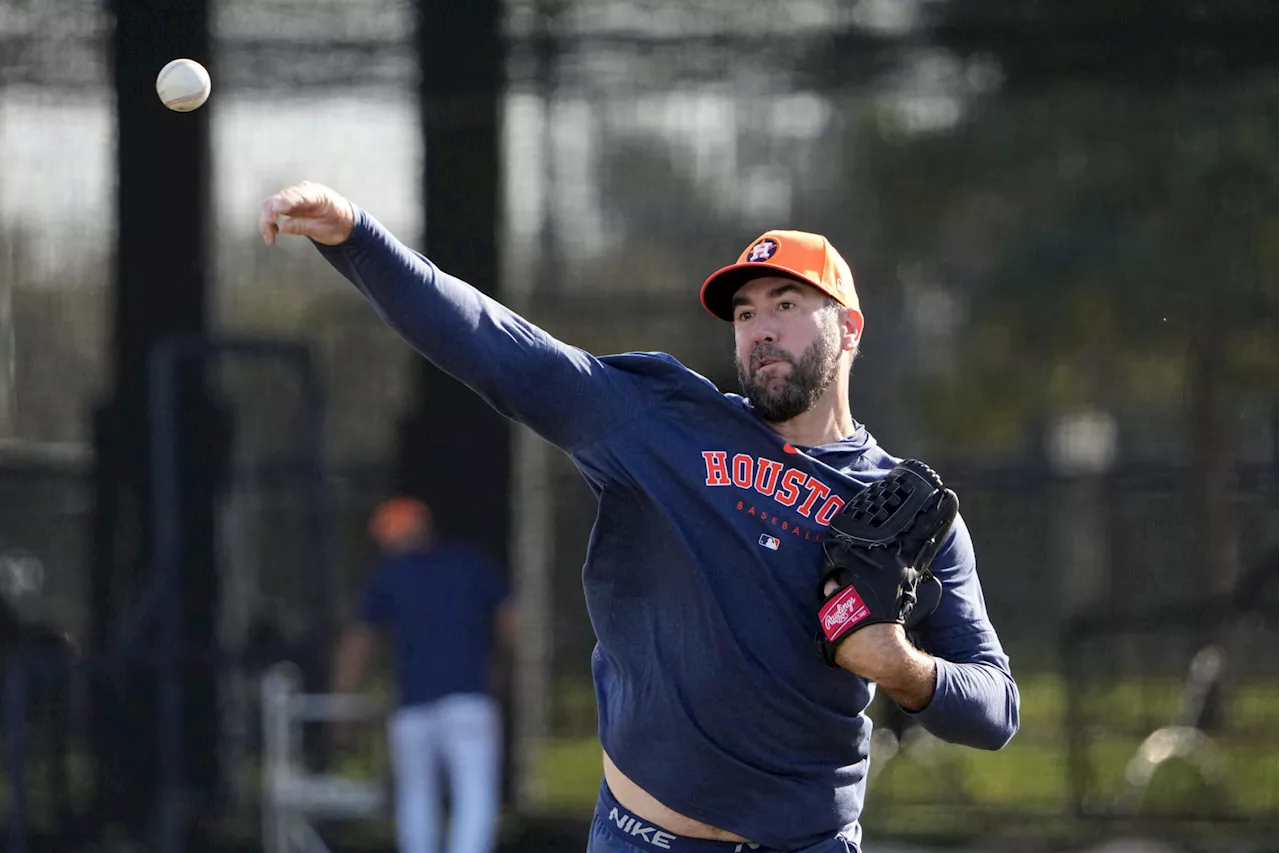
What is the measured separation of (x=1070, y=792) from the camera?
934cm

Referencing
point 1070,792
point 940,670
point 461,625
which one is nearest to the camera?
point 940,670

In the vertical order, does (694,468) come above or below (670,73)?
below

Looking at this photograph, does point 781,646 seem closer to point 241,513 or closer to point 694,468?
point 694,468

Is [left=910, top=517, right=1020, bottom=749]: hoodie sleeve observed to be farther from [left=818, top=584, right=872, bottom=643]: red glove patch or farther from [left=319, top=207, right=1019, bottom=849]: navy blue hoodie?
[left=818, top=584, right=872, bottom=643]: red glove patch

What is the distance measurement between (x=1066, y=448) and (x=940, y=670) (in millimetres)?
6386

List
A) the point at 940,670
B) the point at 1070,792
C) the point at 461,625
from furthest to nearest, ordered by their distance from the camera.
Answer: the point at 1070,792 < the point at 461,625 < the point at 940,670

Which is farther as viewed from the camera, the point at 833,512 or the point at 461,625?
the point at 461,625

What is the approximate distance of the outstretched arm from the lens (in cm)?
316

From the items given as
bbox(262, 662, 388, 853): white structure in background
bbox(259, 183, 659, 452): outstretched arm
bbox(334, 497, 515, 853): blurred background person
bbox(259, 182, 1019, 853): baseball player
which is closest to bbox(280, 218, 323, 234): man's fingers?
bbox(259, 183, 659, 452): outstretched arm

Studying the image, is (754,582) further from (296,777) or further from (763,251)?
(296,777)

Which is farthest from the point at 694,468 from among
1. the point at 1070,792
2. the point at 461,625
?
the point at 1070,792

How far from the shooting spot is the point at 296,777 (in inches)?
366

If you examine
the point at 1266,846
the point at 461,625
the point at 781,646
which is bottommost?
the point at 1266,846

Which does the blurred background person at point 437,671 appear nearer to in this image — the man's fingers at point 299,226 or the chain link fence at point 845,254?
the chain link fence at point 845,254
